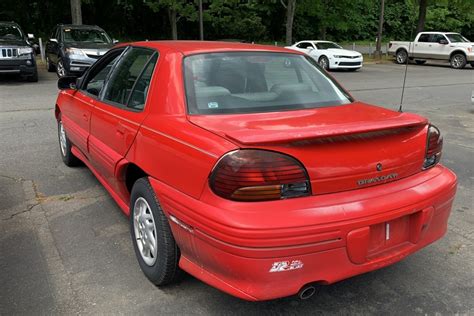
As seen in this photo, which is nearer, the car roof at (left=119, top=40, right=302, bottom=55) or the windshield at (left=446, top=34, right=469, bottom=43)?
the car roof at (left=119, top=40, right=302, bottom=55)

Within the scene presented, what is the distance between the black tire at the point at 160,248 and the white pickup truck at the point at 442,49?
22872mm

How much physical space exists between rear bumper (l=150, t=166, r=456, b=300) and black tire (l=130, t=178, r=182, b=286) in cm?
14

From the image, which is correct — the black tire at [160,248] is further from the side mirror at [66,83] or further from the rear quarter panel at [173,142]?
the side mirror at [66,83]

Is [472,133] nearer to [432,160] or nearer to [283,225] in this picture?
[432,160]

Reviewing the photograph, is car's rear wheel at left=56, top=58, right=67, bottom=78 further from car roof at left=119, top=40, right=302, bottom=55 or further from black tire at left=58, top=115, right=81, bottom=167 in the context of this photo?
car roof at left=119, top=40, right=302, bottom=55

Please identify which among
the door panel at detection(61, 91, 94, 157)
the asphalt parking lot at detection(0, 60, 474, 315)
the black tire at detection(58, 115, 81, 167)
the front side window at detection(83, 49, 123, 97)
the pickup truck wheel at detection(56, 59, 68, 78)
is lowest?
the asphalt parking lot at detection(0, 60, 474, 315)

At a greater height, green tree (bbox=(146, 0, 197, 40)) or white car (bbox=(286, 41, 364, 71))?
green tree (bbox=(146, 0, 197, 40))

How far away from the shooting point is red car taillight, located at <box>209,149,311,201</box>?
2340mm

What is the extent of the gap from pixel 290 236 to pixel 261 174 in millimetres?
336

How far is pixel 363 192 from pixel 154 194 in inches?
49.1

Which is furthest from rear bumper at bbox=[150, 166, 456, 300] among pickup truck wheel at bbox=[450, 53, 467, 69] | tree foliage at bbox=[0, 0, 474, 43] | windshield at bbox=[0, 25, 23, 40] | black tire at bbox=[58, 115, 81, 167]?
tree foliage at bbox=[0, 0, 474, 43]

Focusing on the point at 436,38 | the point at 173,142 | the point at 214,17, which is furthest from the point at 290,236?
the point at 214,17

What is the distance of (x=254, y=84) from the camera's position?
129 inches

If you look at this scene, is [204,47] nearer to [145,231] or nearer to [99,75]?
[145,231]
